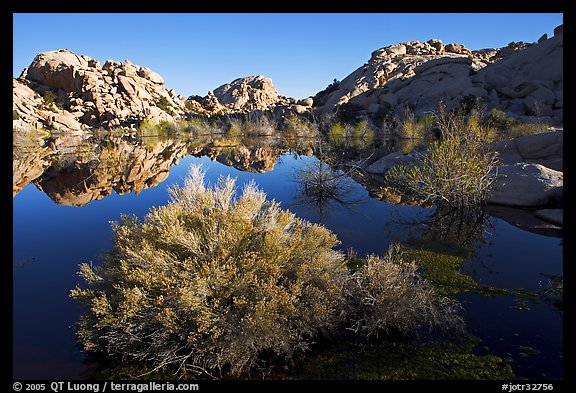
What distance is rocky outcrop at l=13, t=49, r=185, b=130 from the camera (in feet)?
191

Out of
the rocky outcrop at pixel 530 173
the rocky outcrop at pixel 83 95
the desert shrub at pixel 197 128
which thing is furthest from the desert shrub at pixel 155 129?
the rocky outcrop at pixel 530 173

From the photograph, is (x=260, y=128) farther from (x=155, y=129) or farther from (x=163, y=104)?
(x=163, y=104)

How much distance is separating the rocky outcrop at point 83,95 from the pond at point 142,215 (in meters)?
46.1

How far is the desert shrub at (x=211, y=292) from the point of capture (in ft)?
13.5

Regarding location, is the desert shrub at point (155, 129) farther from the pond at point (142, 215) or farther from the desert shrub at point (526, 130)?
the desert shrub at point (526, 130)

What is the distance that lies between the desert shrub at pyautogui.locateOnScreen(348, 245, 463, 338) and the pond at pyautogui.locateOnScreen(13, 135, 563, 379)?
658mm

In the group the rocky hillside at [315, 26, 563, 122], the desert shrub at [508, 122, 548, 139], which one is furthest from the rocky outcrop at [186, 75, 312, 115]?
the desert shrub at [508, 122, 548, 139]

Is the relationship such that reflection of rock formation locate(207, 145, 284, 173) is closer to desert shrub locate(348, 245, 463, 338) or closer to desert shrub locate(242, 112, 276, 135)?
desert shrub locate(348, 245, 463, 338)

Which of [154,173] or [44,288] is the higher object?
[154,173]

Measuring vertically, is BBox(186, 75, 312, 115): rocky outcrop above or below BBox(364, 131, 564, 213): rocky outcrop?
above

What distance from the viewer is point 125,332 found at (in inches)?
169
